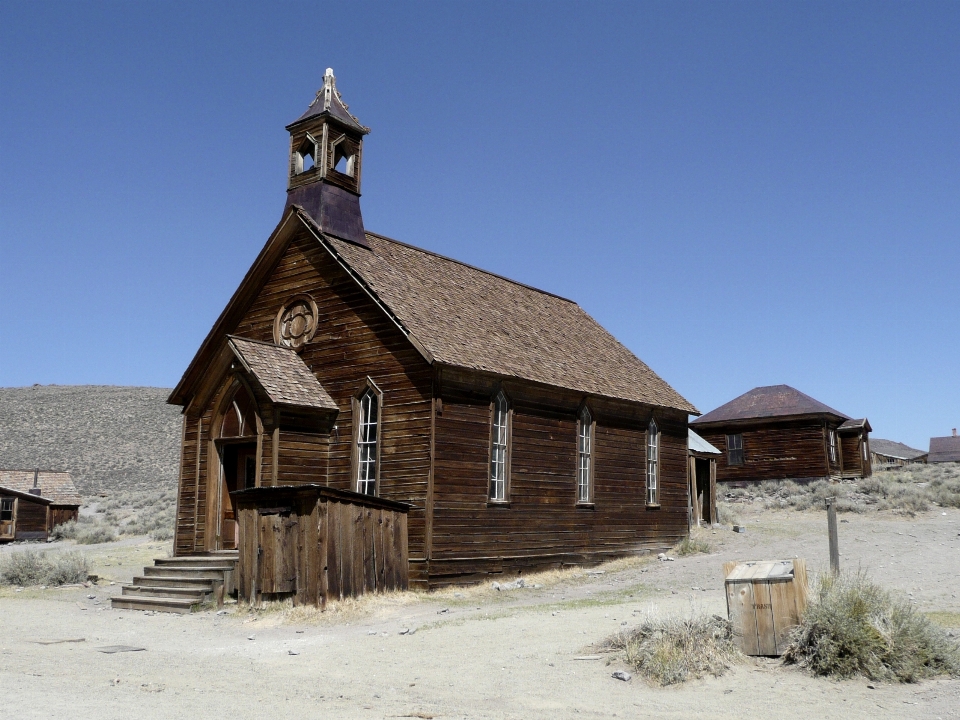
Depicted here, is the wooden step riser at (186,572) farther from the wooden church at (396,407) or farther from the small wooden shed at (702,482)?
the small wooden shed at (702,482)

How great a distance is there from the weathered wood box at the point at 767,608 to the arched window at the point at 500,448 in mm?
9039

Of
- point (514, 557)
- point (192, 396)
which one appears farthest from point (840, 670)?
point (192, 396)

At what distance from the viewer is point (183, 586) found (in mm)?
16531

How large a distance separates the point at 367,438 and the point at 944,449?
6770 centimetres

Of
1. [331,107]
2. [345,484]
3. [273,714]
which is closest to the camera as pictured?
[273,714]

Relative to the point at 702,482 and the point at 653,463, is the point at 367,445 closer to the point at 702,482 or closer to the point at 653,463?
the point at 653,463

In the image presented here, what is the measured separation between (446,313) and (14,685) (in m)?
12.1

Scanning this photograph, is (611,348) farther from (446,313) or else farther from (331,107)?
(331,107)

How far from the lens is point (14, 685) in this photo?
29.5 ft

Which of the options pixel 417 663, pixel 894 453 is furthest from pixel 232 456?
pixel 894 453

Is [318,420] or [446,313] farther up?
[446,313]

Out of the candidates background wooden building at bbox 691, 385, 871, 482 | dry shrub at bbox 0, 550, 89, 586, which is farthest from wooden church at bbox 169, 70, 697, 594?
background wooden building at bbox 691, 385, 871, 482

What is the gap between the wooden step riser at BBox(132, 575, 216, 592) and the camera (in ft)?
53.5

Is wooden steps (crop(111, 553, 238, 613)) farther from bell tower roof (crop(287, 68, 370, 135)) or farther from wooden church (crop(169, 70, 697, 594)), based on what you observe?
bell tower roof (crop(287, 68, 370, 135))
